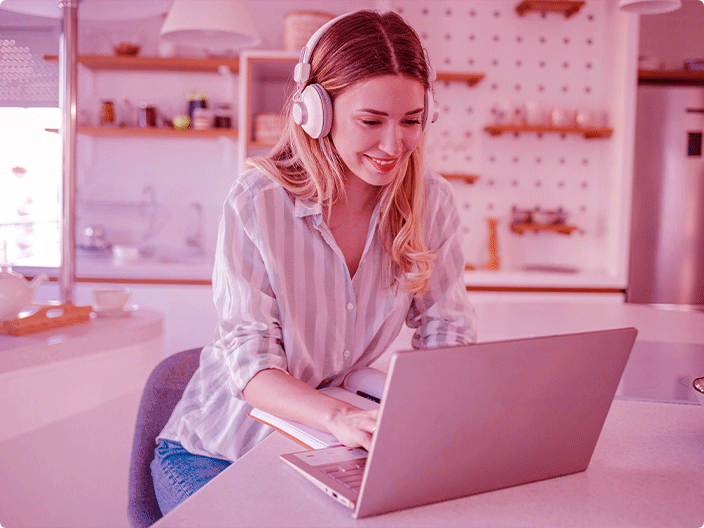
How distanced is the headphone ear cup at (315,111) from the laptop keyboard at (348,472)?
55 cm

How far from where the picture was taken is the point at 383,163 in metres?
1.06

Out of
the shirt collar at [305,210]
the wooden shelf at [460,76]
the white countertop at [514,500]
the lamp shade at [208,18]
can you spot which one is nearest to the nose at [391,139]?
the shirt collar at [305,210]

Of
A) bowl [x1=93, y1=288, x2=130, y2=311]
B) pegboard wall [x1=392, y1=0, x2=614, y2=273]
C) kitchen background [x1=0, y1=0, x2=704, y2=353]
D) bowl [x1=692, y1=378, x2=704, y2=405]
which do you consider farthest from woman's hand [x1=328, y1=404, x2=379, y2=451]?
pegboard wall [x1=392, y1=0, x2=614, y2=273]

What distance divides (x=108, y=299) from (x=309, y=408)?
1.18 m

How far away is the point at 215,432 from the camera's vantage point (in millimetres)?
1076

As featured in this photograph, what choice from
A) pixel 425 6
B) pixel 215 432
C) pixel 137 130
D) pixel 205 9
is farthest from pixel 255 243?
pixel 425 6

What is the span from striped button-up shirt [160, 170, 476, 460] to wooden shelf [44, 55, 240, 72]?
8.49 feet

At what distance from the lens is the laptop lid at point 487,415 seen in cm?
59

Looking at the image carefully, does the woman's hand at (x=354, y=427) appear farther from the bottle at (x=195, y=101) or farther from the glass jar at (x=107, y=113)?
the glass jar at (x=107, y=113)

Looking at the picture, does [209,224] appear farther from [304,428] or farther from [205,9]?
[304,428]

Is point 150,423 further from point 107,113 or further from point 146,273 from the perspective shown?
point 107,113

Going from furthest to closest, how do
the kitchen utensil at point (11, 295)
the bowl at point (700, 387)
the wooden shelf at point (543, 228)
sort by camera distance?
the wooden shelf at point (543, 228)
the kitchen utensil at point (11, 295)
the bowl at point (700, 387)

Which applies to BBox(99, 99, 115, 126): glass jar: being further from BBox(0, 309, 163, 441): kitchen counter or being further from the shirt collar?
the shirt collar

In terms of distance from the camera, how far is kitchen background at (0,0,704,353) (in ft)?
12.1
